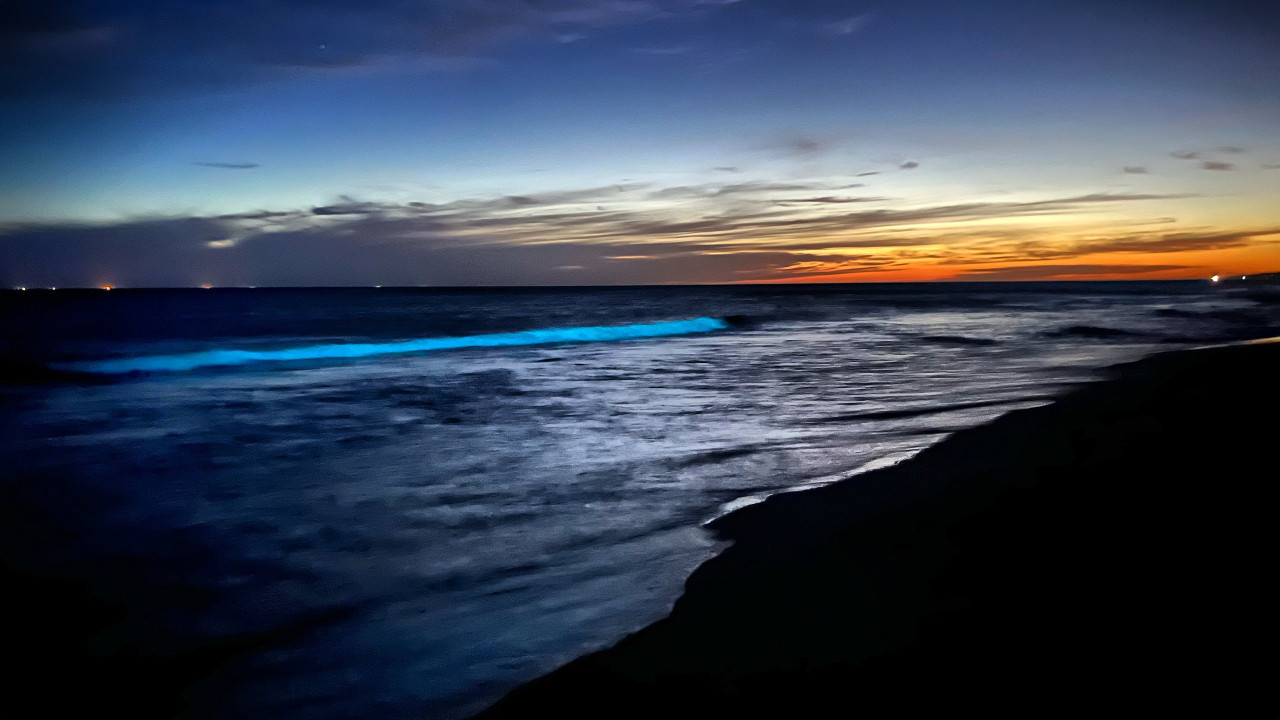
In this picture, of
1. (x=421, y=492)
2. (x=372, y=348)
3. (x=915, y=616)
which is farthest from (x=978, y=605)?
(x=372, y=348)

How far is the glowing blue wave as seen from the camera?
21172mm

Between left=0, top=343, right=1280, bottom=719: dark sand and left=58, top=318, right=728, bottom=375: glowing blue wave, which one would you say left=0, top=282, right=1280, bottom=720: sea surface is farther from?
left=58, top=318, right=728, bottom=375: glowing blue wave

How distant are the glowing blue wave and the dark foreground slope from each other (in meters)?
20.4

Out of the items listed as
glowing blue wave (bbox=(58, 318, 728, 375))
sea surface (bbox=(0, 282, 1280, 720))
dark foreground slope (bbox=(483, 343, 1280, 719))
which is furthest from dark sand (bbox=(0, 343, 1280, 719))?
glowing blue wave (bbox=(58, 318, 728, 375))

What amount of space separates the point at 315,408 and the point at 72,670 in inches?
351

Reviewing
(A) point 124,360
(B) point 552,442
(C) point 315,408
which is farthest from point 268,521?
(A) point 124,360

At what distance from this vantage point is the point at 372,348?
25984 mm

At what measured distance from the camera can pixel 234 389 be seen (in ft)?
49.1

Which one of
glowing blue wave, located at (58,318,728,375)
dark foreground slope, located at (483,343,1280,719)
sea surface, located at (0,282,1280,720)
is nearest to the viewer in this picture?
dark foreground slope, located at (483,343,1280,719)

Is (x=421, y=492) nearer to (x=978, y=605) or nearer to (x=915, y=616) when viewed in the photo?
(x=915, y=616)

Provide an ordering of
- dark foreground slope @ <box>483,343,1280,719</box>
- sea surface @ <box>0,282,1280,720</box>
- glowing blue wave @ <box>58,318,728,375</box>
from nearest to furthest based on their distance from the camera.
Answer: dark foreground slope @ <box>483,343,1280,719</box>
sea surface @ <box>0,282,1280,720</box>
glowing blue wave @ <box>58,318,728,375</box>

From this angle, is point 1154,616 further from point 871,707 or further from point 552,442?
point 552,442

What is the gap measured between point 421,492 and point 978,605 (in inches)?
171

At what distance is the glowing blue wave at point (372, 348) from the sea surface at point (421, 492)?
4129 millimetres
